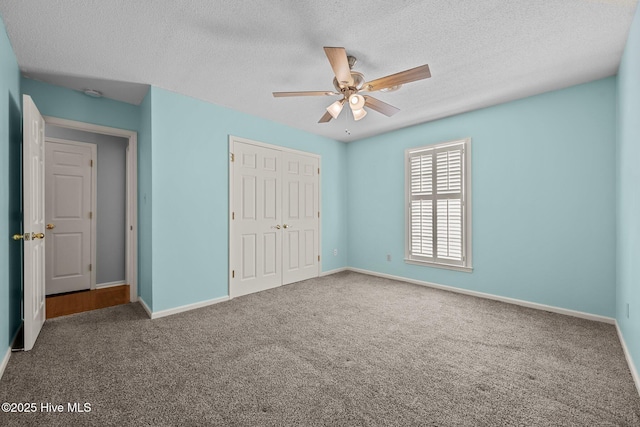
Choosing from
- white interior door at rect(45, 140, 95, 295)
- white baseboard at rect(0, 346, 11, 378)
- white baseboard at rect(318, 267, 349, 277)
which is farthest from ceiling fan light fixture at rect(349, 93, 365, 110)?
white interior door at rect(45, 140, 95, 295)

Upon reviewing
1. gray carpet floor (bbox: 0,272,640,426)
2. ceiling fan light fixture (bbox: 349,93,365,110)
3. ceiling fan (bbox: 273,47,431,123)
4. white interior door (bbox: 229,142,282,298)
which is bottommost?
gray carpet floor (bbox: 0,272,640,426)

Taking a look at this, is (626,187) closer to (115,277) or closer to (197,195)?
(197,195)

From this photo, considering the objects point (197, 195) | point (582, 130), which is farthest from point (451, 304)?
point (197, 195)

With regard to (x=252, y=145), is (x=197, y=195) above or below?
below

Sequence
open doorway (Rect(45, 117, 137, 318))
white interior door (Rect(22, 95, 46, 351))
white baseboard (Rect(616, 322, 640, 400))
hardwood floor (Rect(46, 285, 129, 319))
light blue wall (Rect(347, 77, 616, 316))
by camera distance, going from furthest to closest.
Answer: open doorway (Rect(45, 117, 137, 318)) → hardwood floor (Rect(46, 285, 129, 319)) → light blue wall (Rect(347, 77, 616, 316)) → white interior door (Rect(22, 95, 46, 351)) → white baseboard (Rect(616, 322, 640, 400))

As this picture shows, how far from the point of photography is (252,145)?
4004 mm

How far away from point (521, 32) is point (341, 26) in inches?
54.2

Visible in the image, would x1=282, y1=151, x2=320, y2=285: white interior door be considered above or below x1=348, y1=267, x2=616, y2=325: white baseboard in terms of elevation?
above

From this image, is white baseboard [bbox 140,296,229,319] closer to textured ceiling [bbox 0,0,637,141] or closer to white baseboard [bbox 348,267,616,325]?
textured ceiling [bbox 0,0,637,141]

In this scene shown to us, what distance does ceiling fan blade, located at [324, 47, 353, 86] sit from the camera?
76.5 inches

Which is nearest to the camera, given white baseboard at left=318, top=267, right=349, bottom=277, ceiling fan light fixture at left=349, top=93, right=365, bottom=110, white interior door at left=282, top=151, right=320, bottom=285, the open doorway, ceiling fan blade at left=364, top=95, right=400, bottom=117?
ceiling fan light fixture at left=349, top=93, right=365, bottom=110

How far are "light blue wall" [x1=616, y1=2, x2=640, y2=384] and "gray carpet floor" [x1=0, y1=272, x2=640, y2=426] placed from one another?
34cm

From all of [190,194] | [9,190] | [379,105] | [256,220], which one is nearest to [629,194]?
[379,105]

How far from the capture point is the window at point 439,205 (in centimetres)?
388
